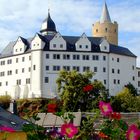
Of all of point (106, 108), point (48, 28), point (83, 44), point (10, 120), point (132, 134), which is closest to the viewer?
point (132, 134)

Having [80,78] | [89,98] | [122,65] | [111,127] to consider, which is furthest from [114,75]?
[111,127]

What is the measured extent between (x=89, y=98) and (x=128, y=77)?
96.7 ft

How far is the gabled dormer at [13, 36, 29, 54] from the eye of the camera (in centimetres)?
9051

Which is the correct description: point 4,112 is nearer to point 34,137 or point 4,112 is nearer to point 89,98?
point 34,137

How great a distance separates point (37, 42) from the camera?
87438mm

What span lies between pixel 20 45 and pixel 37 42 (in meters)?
5.46

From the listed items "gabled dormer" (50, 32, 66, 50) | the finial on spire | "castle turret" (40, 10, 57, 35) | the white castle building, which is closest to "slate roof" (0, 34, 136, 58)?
the white castle building

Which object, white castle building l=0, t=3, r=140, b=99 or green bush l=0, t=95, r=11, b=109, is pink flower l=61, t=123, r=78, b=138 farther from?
white castle building l=0, t=3, r=140, b=99

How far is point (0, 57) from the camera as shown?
313ft

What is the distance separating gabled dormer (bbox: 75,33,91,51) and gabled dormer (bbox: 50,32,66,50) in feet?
8.41

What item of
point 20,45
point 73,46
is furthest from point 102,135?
point 20,45

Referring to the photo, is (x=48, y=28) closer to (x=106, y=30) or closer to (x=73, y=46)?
(x=73, y=46)

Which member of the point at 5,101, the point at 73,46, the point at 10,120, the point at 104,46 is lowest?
the point at 10,120

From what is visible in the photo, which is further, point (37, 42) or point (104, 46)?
point (104, 46)
